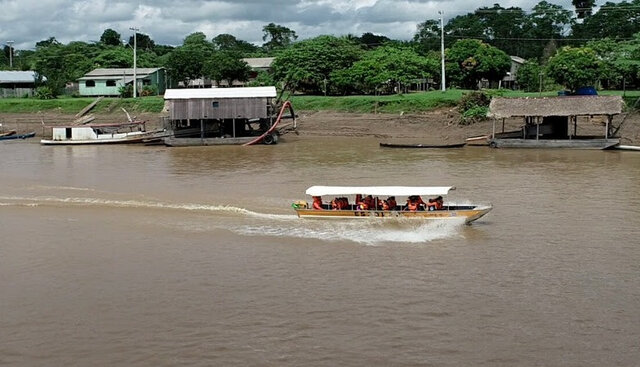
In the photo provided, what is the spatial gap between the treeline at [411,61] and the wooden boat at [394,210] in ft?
111

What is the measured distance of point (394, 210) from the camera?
20.1 meters

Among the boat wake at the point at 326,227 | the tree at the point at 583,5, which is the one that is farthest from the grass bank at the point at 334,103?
the tree at the point at 583,5

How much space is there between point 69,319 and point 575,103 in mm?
31264

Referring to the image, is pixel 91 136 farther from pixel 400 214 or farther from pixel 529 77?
pixel 529 77

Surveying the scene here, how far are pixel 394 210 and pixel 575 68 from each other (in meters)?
34.4

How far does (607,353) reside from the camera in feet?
37.2

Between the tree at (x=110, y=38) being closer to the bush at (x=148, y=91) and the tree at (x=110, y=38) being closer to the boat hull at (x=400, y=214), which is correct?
the bush at (x=148, y=91)

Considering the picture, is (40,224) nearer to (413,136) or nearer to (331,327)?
(331,327)

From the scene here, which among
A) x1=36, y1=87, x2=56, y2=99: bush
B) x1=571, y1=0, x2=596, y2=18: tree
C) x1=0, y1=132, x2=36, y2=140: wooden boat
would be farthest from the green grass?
x1=571, y1=0, x2=596, y2=18: tree

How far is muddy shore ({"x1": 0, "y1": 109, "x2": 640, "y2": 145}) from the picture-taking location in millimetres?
42062

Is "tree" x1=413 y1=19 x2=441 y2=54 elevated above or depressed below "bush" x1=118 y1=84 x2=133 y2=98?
above

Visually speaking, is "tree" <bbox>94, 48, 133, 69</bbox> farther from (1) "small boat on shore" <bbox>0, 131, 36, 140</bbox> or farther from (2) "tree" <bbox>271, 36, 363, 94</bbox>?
(1) "small boat on shore" <bbox>0, 131, 36, 140</bbox>

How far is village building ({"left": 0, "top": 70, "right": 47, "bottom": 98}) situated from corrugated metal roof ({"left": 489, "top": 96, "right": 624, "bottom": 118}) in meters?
47.1

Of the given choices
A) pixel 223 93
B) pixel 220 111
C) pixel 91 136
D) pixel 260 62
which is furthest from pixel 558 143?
pixel 260 62
